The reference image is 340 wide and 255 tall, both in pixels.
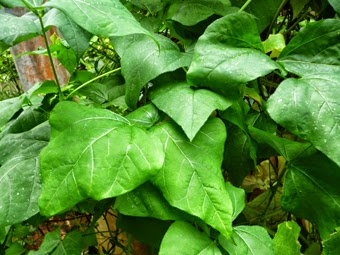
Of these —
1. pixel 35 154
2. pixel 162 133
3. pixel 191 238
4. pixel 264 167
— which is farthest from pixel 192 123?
pixel 264 167

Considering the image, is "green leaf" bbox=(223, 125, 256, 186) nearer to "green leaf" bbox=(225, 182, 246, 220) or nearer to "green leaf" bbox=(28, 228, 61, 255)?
"green leaf" bbox=(225, 182, 246, 220)

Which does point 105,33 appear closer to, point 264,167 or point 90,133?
point 90,133

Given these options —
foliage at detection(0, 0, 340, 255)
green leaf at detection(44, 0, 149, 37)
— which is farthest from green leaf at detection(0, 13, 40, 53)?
green leaf at detection(44, 0, 149, 37)

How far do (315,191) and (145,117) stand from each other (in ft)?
1.03

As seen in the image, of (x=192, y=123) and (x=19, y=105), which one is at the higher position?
(x=192, y=123)

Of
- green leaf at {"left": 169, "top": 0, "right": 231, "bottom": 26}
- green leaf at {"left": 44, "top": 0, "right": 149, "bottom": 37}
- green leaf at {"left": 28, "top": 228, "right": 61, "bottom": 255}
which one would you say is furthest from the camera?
green leaf at {"left": 28, "top": 228, "right": 61, "bottom": 255}

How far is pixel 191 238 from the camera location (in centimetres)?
58

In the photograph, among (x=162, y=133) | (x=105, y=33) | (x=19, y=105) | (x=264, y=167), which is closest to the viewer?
(x=105, y=33)

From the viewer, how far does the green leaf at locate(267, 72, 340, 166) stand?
555 millimetres

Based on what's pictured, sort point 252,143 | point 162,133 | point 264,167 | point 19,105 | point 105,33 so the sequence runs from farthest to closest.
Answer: point 264,167 < point 19,105 < point 252,143 < point 162,133 < point 105,33

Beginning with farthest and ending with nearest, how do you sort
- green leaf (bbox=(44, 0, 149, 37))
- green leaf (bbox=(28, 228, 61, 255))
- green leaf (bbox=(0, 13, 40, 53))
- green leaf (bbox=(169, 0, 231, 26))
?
green leaf (bbox=(28, 228, 61, 255)), green leaf (bbox=(169, 0, 231, 26)), green leaf (bbox=(0, 13, 40, 53)), green leaf (bbox=(44, 0, 149, 37))

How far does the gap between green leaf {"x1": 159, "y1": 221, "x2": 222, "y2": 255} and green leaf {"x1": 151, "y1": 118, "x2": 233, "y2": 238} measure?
0.18 feet

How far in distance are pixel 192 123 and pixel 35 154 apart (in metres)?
0.32

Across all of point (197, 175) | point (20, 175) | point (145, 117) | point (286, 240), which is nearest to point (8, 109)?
point (20, 175)
